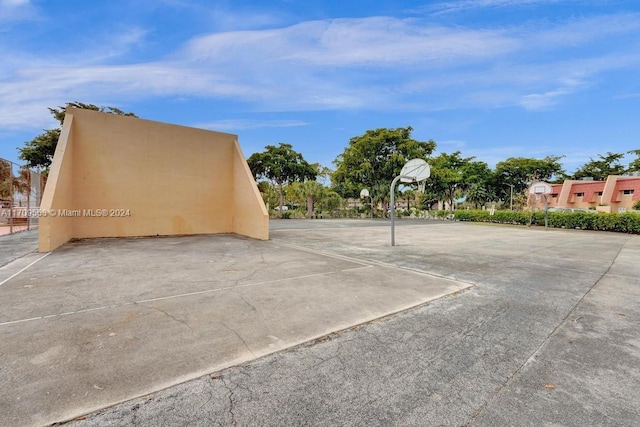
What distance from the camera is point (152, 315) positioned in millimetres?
3295

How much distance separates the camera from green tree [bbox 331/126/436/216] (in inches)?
1254

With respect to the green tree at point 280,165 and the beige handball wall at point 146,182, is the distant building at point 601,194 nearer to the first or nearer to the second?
the green tree at point 280,165

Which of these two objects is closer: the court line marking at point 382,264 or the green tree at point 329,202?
the court line marking at point 382,264

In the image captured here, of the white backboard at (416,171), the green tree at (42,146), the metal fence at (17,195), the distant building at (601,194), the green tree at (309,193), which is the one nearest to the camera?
the white backboard at (416,171)

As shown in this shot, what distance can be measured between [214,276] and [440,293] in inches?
154

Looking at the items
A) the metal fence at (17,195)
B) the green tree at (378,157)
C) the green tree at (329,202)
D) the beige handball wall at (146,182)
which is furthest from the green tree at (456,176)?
the metal fence at (17,195)

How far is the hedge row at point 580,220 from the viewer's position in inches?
675

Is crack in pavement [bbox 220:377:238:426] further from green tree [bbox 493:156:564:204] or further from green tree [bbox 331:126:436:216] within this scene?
green tree [bbox 493:156:564:204]

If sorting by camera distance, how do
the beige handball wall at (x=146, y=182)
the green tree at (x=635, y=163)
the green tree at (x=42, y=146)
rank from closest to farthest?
the beige handball wall at (x=146, y=182), the green tree at (x=42, y=146), the green tree at (x=635, y=163)

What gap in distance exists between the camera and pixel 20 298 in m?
3.79

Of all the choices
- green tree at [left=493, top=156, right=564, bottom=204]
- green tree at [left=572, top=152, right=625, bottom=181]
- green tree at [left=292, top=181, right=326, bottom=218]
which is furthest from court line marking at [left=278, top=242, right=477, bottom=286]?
green tree at [left=572, top=152, right=625, bottom=181]

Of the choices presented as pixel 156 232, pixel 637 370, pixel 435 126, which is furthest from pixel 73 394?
pixel 435 126

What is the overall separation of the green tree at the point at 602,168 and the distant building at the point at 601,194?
337 inches

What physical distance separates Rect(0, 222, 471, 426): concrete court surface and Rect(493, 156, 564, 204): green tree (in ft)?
140
